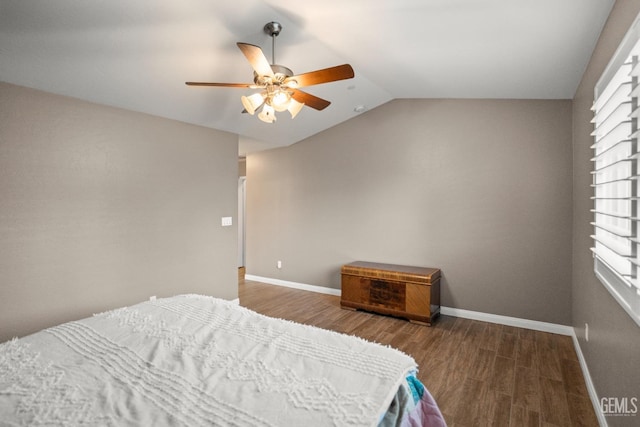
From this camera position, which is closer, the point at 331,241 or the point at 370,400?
the point at 370,400

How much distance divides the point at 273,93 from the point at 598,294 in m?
2.61

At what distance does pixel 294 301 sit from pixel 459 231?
7.94 feet

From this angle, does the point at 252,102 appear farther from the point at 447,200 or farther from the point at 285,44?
the point at 447,200

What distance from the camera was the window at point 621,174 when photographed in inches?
57.1

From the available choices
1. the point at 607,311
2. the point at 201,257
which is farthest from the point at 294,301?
the point at 607,311

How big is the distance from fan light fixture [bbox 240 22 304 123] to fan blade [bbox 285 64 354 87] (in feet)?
0.13

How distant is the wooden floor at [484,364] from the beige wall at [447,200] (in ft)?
1.70

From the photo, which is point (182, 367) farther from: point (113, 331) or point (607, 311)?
point (607, 311)

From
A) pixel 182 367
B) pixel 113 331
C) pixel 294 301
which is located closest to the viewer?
pixel 182 367

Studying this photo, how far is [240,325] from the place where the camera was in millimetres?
1867

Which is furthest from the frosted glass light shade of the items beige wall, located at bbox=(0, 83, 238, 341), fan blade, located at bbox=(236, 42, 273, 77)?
beige wall, located at bbox=(0, 83, 238, 341)

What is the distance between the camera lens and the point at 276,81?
227 centimetres

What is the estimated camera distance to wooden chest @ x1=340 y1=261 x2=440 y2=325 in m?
3.83

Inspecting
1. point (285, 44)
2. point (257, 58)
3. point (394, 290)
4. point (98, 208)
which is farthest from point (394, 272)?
point (98, 208)
